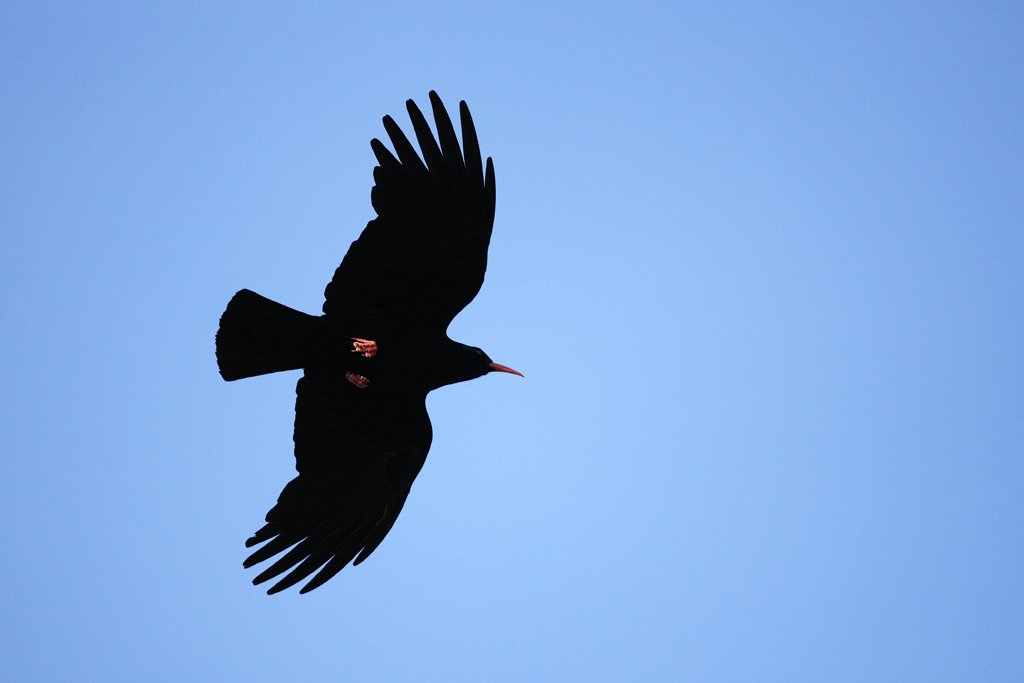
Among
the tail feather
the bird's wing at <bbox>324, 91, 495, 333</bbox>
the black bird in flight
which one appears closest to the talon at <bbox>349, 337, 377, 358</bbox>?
the black bird in flight

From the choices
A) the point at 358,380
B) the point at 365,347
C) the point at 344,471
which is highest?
the point at 365,347

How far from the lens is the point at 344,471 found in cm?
867

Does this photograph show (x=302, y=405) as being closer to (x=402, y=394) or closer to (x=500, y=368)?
(x=402, y=394)

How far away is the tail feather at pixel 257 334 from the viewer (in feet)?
25.4

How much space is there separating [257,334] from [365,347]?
959 mm

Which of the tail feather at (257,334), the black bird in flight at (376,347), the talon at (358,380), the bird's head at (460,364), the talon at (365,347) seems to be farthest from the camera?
the bird's head at (460,364)

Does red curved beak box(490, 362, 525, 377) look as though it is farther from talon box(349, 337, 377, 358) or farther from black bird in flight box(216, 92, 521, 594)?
talon box(349, 337, 377, 358)

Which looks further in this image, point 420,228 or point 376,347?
point 376,347

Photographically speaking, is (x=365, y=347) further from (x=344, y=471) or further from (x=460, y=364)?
(x=344, y=471)

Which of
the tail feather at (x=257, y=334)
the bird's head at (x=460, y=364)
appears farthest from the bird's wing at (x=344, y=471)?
the tail feather at (x=257, y=334)

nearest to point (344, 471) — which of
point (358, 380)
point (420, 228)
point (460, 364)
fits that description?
point (358, 380)

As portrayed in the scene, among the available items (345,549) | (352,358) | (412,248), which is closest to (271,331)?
(352,358)

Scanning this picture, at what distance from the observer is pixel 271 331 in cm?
785

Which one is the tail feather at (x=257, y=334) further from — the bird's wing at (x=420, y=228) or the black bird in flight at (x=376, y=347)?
the bird's wing at (x=420, y=228)
